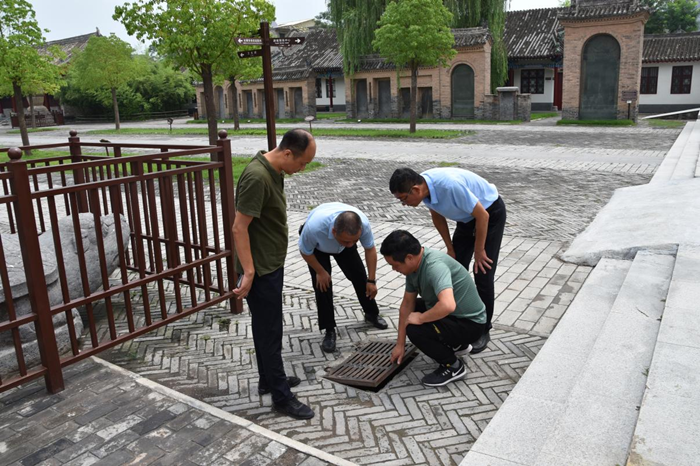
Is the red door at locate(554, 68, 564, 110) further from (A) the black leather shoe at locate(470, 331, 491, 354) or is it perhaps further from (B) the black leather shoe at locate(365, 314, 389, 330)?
(A) the black leather shoe at locate(470, 331, 491, 354)

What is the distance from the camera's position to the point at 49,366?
4109 mm

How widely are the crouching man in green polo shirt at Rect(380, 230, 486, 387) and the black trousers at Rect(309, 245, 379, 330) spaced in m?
0.78

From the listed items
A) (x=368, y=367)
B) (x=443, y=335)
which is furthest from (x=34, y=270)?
(x=443, y=335)

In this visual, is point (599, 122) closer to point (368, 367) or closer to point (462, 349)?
point (462, 349)

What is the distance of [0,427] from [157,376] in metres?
1.06

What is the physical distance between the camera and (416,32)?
23.3 meters

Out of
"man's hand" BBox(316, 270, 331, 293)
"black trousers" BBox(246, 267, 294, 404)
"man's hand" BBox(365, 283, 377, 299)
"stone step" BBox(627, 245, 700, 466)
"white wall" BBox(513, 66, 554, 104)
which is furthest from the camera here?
"white wall" BBox(513, 66, 554, 104)

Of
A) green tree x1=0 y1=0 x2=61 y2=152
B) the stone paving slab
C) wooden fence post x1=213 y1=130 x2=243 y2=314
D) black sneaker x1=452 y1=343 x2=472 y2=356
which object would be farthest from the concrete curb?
green tree x1=0 y1=0 x2=61 y2=152

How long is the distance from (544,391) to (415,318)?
966 millimetres

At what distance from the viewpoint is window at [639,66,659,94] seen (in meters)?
32.4

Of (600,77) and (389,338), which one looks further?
(600,77)

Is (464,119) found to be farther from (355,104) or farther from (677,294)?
(677,294)

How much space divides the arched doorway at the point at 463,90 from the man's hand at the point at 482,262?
2968 centimetres

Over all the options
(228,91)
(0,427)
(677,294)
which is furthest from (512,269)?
(228,91)
